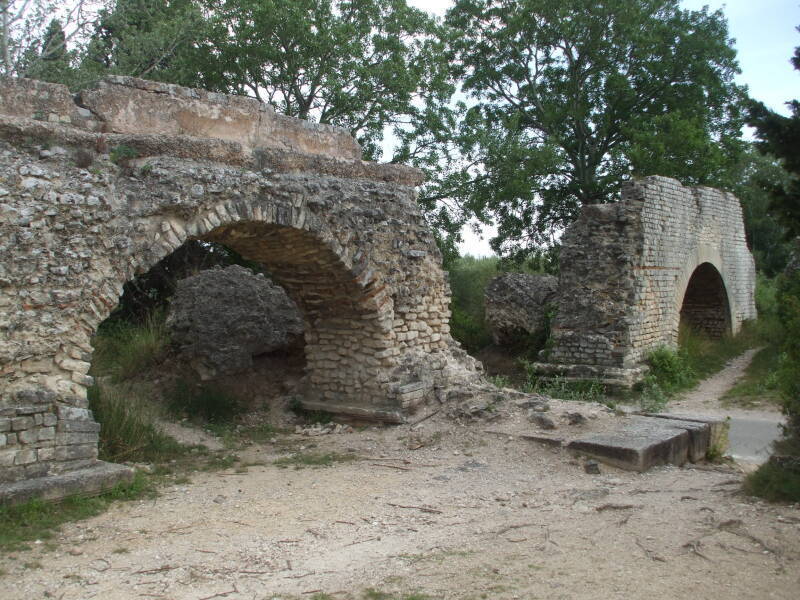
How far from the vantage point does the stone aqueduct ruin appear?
522 centimetres

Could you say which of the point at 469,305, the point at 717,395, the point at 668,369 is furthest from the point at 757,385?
the point at 469,305

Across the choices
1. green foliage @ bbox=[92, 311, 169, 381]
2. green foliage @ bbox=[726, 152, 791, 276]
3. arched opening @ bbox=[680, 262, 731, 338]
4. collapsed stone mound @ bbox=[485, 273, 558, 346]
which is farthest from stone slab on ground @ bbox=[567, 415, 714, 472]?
green foliage @ bbox=[726, 152, 791, 276]

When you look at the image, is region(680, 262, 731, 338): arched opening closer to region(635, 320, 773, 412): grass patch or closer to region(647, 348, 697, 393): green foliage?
region(635, 320, 773, 412): grass patch

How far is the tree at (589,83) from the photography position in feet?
61.1

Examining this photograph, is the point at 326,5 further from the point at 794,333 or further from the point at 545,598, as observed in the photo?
the point at 545,598

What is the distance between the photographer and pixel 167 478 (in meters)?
6.09

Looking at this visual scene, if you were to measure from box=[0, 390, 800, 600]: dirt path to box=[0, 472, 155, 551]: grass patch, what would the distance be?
12 centimetres

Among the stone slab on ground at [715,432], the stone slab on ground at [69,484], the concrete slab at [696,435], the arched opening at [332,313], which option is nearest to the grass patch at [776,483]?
the concrete slab at [696,435]

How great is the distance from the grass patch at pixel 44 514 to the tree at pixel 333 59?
10872 mm

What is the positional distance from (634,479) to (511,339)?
27.2 feet

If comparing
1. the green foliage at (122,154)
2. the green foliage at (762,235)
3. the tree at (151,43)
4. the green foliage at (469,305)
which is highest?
the tree at (151,43)

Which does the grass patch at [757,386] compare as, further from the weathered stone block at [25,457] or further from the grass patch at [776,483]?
the weathered stone block at [25,457]

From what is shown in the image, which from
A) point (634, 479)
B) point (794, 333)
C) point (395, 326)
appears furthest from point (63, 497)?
point (794, 333)

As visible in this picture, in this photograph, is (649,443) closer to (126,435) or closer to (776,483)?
(776,483)
